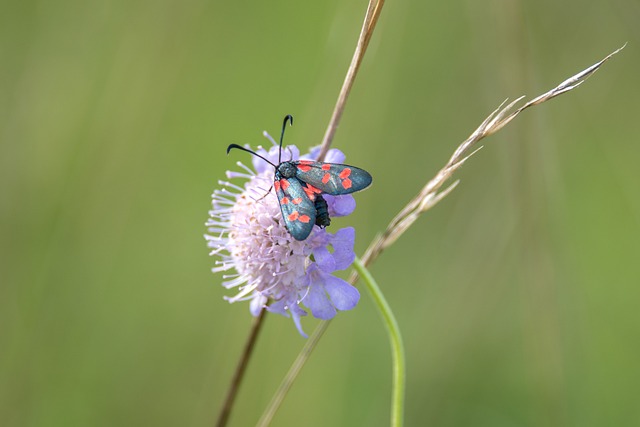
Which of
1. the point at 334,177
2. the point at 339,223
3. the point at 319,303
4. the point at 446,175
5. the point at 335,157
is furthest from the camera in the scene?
the point at 339,223

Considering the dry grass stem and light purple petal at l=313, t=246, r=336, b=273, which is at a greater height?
the dry grass stem

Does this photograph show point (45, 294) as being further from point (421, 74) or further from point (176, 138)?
point (421, 74)

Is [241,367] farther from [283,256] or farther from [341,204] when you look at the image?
[341,204]

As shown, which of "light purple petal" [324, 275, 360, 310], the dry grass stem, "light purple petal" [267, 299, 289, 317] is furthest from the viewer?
"light purple petal" [267, 299, 289, 317]

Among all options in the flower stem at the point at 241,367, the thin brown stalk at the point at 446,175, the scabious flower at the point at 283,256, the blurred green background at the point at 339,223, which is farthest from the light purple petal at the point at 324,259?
the blurred green background at the point at 339,223

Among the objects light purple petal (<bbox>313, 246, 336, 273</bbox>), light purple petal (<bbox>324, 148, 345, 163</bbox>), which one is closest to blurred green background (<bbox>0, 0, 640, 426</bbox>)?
light purple petal (<bbox>324, 148, 345, 163</bbox>)

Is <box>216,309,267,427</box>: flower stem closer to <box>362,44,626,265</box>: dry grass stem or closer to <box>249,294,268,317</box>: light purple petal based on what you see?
<box>249,294,268,317</box>: light purple petal

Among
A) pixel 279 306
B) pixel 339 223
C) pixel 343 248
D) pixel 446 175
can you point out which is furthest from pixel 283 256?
pixel 339 223

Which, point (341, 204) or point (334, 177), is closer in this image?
point (334, 177)
